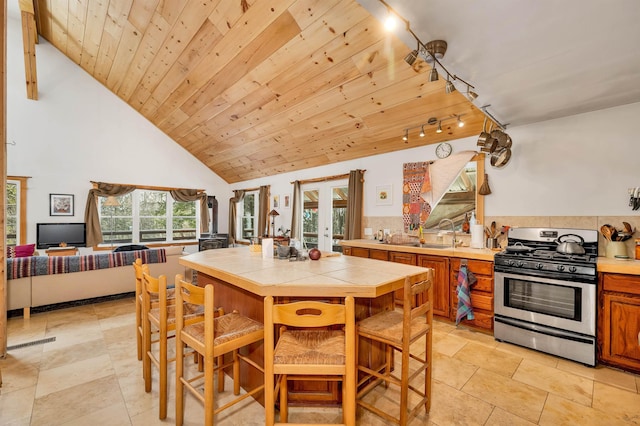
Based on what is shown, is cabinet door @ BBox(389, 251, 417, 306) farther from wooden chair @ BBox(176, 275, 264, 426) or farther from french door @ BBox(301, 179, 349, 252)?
wooden chair @ BBox(176, 275, 264, 426)

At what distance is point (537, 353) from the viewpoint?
2.75 metres

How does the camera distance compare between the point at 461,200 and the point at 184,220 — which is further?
the point at 184,220

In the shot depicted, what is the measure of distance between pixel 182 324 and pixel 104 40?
5.41 m

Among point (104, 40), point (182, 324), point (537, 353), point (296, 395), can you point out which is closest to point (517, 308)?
point (537, 353)

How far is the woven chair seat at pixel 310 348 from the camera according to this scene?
1.40 m

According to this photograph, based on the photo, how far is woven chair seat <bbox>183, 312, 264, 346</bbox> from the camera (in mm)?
1648

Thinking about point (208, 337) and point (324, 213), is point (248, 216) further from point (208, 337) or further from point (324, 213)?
point (208, 337)

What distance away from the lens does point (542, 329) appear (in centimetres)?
272

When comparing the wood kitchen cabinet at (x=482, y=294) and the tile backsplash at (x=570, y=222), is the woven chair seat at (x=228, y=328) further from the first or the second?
the tile backsplash at (x=570, y=222)

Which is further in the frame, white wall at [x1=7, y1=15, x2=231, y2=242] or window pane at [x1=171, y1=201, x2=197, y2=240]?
window pane at [x1=171, y1=201, x2=197, y2=240]

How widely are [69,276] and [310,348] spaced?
4.07 meters

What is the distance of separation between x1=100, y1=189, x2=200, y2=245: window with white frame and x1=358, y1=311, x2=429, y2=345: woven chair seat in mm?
6615

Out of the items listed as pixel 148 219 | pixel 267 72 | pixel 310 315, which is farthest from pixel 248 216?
pixel 310 315

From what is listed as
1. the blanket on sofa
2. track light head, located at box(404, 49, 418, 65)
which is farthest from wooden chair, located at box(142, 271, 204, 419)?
the blanket on sofa
